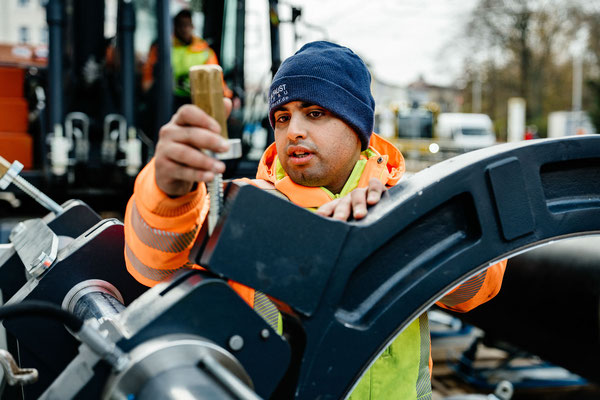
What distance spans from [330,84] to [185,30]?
4.39 meters

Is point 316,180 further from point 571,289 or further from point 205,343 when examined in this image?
point 571,289

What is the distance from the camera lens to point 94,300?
1.26 meters

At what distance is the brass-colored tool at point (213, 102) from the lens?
772 millimetres

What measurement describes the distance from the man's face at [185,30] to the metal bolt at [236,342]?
198 inches

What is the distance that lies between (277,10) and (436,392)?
3513 millimetres

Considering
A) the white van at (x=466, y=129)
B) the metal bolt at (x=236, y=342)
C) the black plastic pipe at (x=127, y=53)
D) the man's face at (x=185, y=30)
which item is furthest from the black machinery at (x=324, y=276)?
the white van at (x=466, y=129)

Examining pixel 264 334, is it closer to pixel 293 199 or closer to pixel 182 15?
pixel 293 199

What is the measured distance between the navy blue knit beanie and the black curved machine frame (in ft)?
1.67

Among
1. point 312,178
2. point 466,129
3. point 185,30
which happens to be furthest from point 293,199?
point 466,129

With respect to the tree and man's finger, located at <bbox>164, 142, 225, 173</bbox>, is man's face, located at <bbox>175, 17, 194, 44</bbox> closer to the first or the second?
man's finger, located at <bbox>164, 142, 225, 173</bbox>

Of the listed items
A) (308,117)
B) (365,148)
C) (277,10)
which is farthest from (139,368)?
Result: (277,10)

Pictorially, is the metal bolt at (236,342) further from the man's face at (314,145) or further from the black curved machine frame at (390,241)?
the man's face at (314,145)

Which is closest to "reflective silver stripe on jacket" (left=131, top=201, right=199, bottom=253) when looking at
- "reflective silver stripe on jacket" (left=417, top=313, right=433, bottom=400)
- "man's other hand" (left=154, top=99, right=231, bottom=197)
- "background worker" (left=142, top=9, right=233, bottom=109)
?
"man's other hand" (left=154, top=99, right=231, bottom=197)

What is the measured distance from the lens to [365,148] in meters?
1.63
